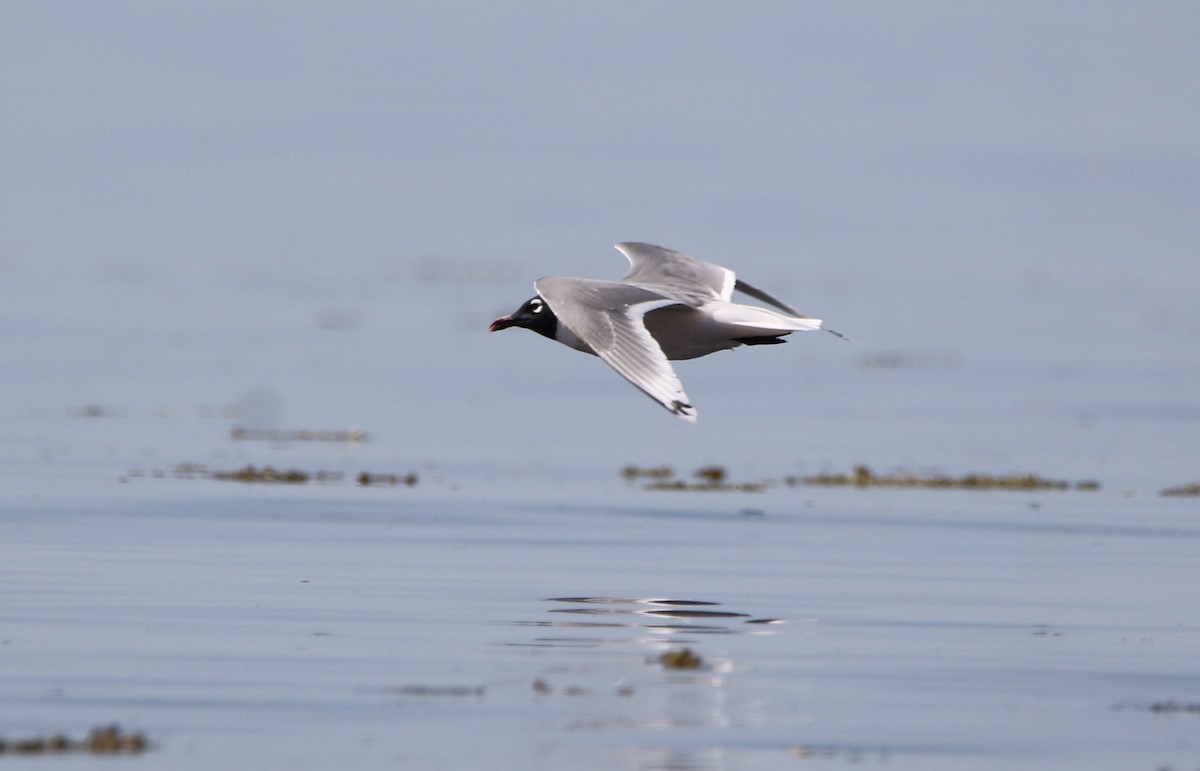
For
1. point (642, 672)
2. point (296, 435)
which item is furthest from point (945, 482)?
point (642, 672)

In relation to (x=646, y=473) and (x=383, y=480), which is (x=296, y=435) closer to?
(x=383, y=480)

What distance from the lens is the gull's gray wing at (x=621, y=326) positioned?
436 inches

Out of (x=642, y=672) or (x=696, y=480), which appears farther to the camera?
(x=696, y=480)

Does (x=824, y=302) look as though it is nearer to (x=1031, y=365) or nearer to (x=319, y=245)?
(x=1031, y=365)

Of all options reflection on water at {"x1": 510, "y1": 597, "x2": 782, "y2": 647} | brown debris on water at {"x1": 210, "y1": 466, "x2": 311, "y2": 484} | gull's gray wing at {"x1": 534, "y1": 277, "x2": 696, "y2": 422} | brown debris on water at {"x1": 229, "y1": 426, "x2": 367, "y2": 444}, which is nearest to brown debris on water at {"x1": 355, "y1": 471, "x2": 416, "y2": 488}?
brown debris on water at {"x1": 210, "y1": 466, "x2": 311, "y2": 484}

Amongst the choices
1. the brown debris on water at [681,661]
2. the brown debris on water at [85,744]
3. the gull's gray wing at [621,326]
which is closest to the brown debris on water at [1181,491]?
the gull's gray wing at [621,326]

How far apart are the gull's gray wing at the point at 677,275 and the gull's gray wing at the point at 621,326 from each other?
29.2 inches

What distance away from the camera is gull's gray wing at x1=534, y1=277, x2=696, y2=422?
1107cm

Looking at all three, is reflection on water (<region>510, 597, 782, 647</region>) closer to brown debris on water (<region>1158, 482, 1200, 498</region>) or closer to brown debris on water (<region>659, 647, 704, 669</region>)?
brown debris on water (<region>659, 647, 704, 669</region>)

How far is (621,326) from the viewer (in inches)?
468

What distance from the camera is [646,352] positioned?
11.5m

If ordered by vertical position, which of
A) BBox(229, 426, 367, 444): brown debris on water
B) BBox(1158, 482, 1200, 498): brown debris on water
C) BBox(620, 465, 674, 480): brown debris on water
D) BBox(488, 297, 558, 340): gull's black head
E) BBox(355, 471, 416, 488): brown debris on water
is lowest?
BBox(355, 471, 416, 488): brown debris on water

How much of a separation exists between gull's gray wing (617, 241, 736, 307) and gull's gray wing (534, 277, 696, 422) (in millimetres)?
741

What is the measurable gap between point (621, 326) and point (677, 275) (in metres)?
2.87
